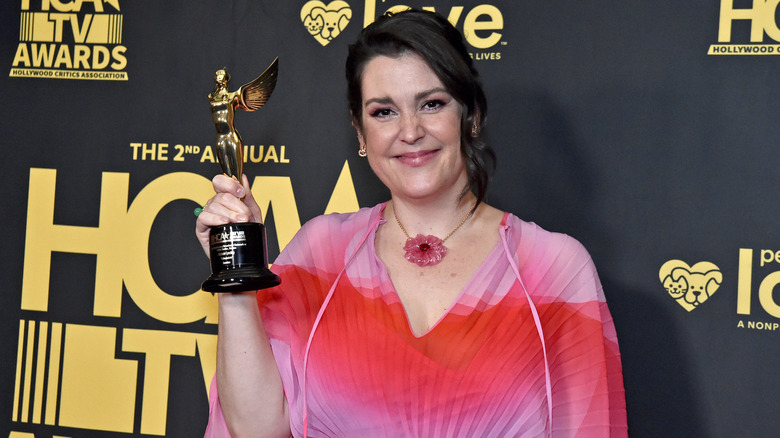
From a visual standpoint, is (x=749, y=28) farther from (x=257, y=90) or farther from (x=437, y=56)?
(x=257, y=90)

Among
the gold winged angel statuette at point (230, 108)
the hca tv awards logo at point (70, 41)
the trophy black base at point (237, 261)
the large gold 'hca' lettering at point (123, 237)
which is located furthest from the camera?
the hca tv awards logo at point (70, 41)

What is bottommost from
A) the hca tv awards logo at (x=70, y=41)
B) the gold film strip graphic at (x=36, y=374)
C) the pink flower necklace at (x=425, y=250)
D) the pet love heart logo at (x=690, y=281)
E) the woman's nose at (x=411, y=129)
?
the gold film strip graphic at (x=36, y=374)

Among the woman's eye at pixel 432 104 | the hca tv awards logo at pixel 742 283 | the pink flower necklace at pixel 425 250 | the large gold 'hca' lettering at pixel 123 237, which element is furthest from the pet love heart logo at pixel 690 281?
the large gold 'hca' lettering at pixel 123 237

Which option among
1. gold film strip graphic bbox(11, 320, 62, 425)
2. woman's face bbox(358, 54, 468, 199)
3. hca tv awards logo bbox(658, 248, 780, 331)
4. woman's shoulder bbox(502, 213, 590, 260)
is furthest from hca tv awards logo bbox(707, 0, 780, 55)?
gold film strip graphic bbox(11, 320, 62, 425)

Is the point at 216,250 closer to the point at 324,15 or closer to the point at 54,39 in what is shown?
the point at 324,15

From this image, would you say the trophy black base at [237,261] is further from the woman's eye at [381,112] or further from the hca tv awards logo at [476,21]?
the hca tv awards logo at [476,21]

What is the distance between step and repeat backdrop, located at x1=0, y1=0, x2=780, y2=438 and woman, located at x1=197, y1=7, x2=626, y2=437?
414 mm

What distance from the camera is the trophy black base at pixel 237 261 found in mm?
1254

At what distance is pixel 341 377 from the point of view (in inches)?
54.9

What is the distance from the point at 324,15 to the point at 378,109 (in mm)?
684

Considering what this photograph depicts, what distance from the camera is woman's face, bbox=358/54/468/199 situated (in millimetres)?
1402

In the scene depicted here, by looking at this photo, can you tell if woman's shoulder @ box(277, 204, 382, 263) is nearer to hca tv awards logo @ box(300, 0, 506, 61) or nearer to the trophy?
the trophy

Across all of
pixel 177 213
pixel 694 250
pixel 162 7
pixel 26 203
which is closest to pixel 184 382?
pixel 177 213

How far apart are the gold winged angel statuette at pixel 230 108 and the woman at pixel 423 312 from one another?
67 millimetres
